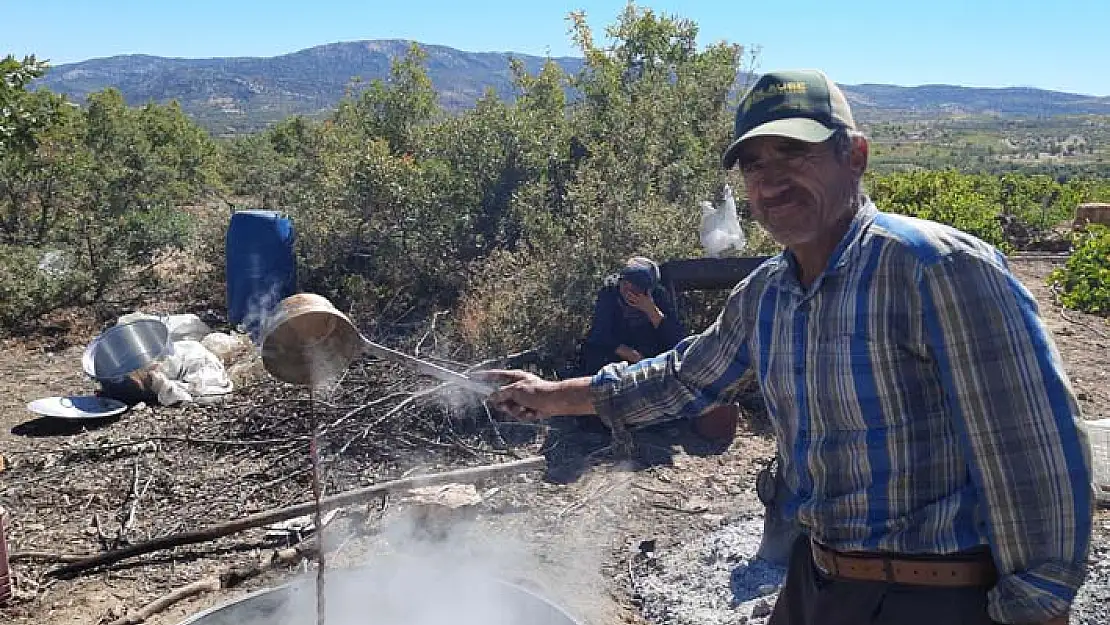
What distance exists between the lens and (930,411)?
1331mm

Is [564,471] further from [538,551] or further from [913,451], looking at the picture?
[913,451]

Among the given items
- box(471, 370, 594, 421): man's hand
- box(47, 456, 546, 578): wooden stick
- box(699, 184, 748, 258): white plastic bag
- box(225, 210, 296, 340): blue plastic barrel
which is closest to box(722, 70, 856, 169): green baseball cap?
box(471, 370, 594, 421): man's hand

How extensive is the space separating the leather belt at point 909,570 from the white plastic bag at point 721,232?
4778mm

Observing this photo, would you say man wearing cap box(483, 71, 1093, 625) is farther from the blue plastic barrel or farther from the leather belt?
the blue plastic barrel

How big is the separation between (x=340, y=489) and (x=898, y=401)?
364 cm

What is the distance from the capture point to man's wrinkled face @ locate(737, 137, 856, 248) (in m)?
1.43

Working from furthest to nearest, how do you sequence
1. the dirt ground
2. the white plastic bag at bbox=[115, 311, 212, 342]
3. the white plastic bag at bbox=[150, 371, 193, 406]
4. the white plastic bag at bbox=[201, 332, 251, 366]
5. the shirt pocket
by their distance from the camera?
the white plastic bag at bbox=[115, 311, 212, 342] < the white plastic bag at bbox=[201, 332, 251, 366] < the white plastic bag at bbox=[150, 371, 193, 406] < the dirt ground < the shirt pocket

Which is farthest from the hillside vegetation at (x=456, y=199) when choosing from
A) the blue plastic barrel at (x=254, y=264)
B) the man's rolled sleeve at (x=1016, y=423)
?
the man's rolled sleeve at (x=1016, y=423)

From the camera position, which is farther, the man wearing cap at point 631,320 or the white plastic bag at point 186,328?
the white plastic bag at point 186,328

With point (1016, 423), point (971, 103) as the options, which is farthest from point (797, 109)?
point (971, 103)

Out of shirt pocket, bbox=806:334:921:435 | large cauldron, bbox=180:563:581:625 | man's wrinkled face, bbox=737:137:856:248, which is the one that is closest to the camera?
shirt pocket, bbox=806:334:921:435

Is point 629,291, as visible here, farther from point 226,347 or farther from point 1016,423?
point 1016,423

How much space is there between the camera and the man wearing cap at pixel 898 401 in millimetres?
1227

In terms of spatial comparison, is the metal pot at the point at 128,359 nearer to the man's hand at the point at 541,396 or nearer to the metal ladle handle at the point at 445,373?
the metal ladle handle at the point at 445,373
